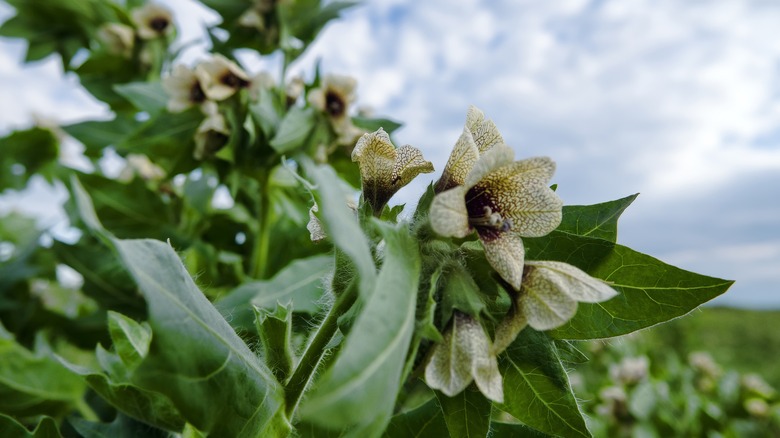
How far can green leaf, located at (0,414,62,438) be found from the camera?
0.85m

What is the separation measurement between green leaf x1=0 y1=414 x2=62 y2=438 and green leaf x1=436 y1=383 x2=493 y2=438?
629 millimetres

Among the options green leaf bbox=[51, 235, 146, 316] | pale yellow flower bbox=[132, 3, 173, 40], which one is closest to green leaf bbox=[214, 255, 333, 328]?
green leaf bbox=[51, 235, 146, 316]

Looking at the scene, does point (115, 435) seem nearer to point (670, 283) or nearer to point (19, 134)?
point (670, 283)

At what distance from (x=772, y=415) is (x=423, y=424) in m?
2.93

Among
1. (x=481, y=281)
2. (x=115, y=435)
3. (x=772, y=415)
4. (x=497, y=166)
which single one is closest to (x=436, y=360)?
(x=481, y=281)

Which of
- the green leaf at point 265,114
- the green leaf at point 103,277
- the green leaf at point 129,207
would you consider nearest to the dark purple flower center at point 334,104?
the green leaf at point 265,114

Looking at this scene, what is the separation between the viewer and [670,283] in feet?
2.07

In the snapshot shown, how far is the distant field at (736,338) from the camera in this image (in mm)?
6293

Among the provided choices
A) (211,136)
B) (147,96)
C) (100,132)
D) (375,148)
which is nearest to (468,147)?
(375,148)

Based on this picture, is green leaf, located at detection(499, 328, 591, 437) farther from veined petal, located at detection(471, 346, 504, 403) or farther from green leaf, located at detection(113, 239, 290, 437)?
green leaf, located at detection(113, 239, 290, 437)

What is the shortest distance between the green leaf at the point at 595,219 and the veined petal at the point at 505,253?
126mm

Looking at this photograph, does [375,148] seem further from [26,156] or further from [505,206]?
[26,156]

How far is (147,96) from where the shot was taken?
1.66 m

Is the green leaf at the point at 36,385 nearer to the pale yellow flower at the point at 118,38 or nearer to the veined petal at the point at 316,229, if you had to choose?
the veined petal at the point at 316,229
